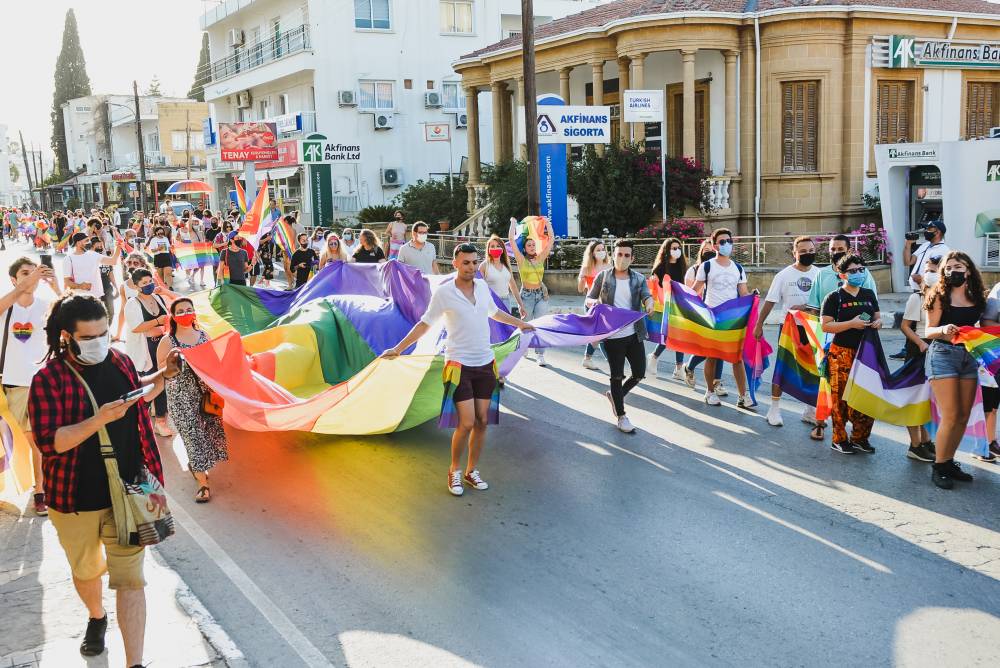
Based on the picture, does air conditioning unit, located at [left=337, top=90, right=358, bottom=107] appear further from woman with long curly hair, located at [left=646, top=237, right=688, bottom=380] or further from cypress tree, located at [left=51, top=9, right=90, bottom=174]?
cypress tree, located at [left=51, top=9, right=90, bottom=174]

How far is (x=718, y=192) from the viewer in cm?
2234

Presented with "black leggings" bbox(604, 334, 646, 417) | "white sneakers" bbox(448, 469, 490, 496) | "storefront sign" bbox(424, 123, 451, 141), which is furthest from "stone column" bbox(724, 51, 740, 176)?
"white sneakers" bbox(448, 469, 490, 496)

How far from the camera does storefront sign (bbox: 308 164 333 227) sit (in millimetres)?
38062

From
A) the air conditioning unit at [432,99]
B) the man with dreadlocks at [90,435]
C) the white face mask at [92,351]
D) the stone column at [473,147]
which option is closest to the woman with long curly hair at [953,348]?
the man with dreadlocks at [90,435]

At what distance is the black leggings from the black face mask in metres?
2.93

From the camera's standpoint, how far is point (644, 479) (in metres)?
7.78

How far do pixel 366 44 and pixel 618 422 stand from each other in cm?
3493

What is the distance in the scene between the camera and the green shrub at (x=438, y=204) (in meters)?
31.0

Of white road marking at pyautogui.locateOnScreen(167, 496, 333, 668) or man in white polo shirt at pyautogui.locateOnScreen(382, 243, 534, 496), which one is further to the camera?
man in white polo shirt at pyautogui.locateOnScreen(382, 243, 534, 496)

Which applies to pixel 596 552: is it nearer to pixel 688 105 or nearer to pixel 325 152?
pixel 688 105

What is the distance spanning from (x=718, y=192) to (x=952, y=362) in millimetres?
15550

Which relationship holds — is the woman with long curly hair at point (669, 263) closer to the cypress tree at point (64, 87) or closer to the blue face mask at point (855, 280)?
the blue face mask at point (855, 280)

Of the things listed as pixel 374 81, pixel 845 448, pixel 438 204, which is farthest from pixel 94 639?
pixel 374 81

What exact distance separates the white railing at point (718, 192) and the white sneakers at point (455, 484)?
16162 mm
